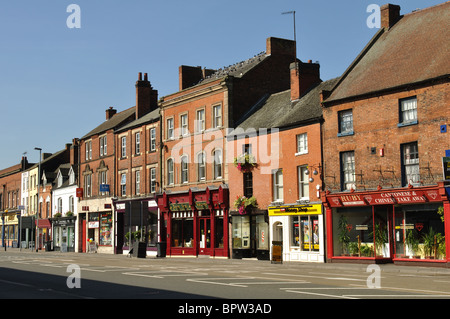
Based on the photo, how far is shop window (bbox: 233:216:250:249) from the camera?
39156mm

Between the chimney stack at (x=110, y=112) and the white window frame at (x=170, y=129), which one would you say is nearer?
the white window frame at (x=170, y=129)

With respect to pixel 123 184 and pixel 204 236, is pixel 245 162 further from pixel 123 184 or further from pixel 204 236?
pixel 123 184

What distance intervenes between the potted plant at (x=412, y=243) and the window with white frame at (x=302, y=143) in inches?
321

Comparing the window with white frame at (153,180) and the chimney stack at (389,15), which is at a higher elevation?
the chimney stack at (389,15)

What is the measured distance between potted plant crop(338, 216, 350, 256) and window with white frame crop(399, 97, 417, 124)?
6.67 m

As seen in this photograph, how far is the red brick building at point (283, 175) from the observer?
112 ft

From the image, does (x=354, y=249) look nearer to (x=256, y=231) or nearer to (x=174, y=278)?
Answer: (x=256, y=231)

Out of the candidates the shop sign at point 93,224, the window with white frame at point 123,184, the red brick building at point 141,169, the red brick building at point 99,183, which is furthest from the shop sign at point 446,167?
the shop sign at point 93,224

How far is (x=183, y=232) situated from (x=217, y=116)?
9690mm

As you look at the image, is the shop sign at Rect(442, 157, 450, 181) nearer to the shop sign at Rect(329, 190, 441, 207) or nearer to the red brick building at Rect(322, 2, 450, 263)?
the red brick building at Rect(322, 2, 450, 263)

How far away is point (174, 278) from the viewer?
20.8 m

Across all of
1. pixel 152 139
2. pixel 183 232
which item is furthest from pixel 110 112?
pixel 183 232

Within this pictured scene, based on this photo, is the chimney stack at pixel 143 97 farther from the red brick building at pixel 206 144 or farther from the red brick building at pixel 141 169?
the red brick building at pixel 206 144

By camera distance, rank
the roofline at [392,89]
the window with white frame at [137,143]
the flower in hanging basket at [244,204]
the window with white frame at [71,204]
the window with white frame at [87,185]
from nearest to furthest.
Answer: the roofline at [392,89] < the flower in hanging basket at [244,204] < the window with white frame at [137,143] < the window with white frame at [87,185] < the window with white frame at [71,204]
